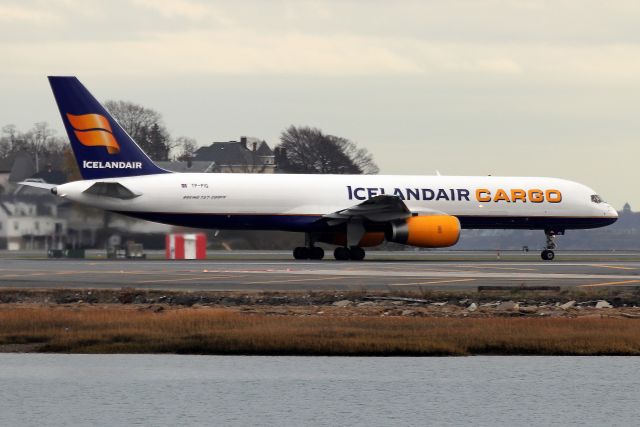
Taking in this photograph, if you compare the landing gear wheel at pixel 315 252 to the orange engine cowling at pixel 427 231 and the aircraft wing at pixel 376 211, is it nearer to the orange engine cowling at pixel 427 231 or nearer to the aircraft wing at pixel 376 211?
the aircraft wing at pixel 376 211

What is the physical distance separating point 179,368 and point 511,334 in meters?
8.51

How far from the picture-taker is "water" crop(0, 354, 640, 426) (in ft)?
67.5

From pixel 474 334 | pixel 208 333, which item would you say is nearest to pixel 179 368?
pixel 208 333

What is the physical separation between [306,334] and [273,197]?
101 ft

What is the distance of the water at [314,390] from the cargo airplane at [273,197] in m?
31.4

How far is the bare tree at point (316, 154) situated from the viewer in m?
148

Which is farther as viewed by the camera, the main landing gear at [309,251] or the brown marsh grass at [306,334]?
the main landing gear at [309,251]

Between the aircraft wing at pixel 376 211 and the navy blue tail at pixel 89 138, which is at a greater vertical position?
the navy blue tail at pixel 89 138

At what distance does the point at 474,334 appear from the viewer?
2989 cm

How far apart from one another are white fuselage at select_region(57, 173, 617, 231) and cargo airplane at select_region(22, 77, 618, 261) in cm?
5

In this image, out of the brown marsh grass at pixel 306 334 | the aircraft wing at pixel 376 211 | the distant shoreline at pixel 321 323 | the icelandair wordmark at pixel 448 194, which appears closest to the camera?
the brown marsh grass at pixel 306 334

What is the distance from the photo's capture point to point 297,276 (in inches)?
1789

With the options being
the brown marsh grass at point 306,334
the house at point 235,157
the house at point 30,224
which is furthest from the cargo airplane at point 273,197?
the house at point 235,157

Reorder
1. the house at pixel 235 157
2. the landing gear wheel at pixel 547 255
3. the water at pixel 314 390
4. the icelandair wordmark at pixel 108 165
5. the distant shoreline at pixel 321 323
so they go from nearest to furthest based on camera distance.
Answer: the water at pixel 314 390
the distant shoreline at pixel 321 323
the icelandair wordmark at pixel 108 165
the landing gear wheel at pixel 547 255
the house at pixel 235 157
